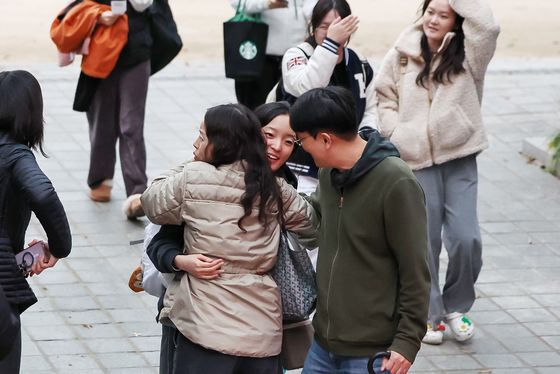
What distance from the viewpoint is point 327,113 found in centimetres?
414

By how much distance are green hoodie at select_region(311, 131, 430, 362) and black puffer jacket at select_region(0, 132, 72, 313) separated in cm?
101

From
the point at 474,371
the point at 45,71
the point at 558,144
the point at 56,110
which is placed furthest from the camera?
the point at 45,71

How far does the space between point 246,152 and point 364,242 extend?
513mm

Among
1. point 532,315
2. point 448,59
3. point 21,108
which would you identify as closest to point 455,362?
point 532,315

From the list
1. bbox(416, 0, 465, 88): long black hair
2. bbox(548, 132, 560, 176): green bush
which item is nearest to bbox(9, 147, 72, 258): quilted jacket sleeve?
bbox(416, 0, 465, 88): long black hair

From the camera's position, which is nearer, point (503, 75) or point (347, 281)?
point (347, 281)

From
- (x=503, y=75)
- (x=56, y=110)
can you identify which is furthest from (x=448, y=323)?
(x=503, y=75)

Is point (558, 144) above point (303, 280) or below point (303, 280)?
below

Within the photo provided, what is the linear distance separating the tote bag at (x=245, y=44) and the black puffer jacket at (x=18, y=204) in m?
3.82

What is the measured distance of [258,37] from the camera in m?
8.26

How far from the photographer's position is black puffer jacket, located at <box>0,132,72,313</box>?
14.6ft

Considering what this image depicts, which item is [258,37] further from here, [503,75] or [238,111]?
[503,75]

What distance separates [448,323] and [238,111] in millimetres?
2747

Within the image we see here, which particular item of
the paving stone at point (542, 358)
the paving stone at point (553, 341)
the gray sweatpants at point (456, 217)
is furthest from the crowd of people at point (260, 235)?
the paving stone at point (553, 341)
